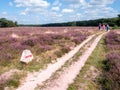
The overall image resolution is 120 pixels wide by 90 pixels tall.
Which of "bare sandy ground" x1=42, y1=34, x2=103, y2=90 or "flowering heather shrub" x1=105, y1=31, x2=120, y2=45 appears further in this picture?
"flowering heather shrub" x1=105, y1=31, x2=120, y2=45

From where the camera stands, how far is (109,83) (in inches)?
402

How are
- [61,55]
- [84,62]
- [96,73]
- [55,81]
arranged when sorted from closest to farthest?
[55,81] → [96,73] → [84,62] → [61,55]

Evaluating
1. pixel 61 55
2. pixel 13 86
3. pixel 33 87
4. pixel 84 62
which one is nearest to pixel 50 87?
pixel 33 87

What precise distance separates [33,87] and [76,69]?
3.75 metres

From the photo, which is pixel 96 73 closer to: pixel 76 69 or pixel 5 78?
pixel 76 69

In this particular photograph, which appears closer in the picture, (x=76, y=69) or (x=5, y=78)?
(x=5, y=78)

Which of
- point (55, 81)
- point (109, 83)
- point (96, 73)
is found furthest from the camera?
point (96, 73)

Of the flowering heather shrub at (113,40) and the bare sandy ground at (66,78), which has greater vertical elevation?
the flowering heather shrub at (113,40)

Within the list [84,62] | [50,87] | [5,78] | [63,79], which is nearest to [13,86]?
[5,78]

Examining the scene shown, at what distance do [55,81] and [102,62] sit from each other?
5.39 metres

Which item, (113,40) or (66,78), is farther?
(113,40)

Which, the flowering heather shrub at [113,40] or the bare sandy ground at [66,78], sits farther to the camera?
the flowering heather shrub at [113,40]

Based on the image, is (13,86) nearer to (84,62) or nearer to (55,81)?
(55,81)

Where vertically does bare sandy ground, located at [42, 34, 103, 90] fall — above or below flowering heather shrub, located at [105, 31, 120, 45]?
below
